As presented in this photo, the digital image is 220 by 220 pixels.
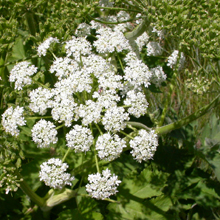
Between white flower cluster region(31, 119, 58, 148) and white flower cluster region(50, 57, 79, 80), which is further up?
white flower cluster region(50, 57, 79, 80)

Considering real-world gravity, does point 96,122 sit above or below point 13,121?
below

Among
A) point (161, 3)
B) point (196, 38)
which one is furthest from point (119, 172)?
point (161, 3)

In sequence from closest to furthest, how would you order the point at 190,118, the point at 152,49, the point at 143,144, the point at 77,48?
1. the point at 143,144
2. the point at 190,118
3. the point at 77,48
4. the point at 152,49

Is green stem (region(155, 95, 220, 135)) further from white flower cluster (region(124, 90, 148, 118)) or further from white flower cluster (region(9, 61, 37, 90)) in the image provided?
white flower cluster (region(9, 61, 37, 90))

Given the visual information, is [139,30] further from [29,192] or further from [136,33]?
[29,192]

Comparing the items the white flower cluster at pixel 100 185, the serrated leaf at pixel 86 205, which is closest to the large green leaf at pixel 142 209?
the serrated leaf at pixel 86 205

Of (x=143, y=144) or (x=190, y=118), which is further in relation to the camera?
(x=190, y=118)

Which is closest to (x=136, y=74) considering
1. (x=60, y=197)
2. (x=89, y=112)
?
(x=89, y=112)

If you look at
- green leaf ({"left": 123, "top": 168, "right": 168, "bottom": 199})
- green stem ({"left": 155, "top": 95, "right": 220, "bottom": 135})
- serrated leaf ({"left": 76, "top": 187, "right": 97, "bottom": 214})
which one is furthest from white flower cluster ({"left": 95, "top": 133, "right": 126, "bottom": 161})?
serrated leaf ({"left": 76, "top": 187, "right": 97, "bottom": 214})
